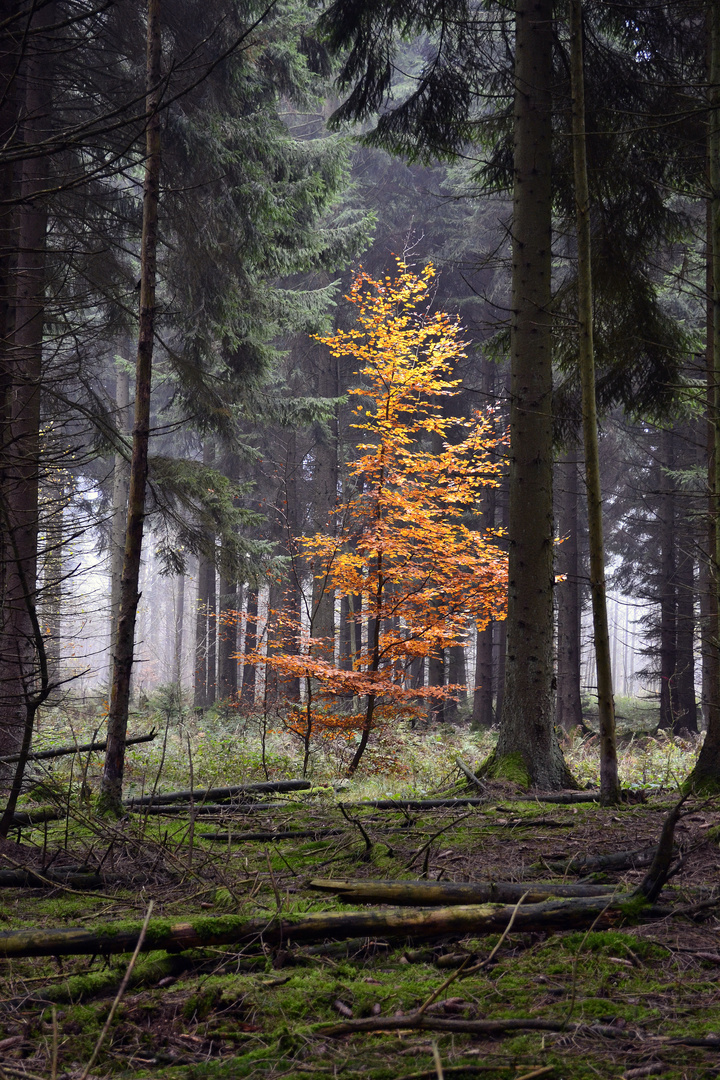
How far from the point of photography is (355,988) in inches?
95.5

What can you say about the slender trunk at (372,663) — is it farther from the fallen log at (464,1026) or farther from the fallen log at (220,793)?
the fallen log at (464,1026)

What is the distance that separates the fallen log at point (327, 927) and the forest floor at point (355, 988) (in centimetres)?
6

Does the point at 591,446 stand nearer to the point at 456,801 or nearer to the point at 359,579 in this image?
the point at 456,801

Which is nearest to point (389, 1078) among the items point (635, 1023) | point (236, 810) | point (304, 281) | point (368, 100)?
point (635, 1023)

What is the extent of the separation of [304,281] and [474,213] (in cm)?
597

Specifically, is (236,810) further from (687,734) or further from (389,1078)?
(687,734)

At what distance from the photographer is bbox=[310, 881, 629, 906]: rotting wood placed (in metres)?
2.87

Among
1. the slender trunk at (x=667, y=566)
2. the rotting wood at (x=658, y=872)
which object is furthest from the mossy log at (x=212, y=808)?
the slender trunk at (x=667, y=566)

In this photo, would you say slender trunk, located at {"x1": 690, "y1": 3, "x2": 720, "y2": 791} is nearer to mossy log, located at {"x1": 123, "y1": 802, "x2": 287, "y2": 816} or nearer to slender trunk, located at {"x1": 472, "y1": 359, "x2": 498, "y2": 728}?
mossy log, located at {"x1": 123, "y1": 802, "x2": 287, "y2": 816}

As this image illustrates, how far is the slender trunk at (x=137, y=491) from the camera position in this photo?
5902mm

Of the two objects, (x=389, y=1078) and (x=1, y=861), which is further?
(x=1, y=861)

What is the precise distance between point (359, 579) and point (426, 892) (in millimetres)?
7700

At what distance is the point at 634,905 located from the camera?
115 inches

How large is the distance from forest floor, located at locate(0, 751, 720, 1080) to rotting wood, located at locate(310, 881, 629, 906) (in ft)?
0.48
